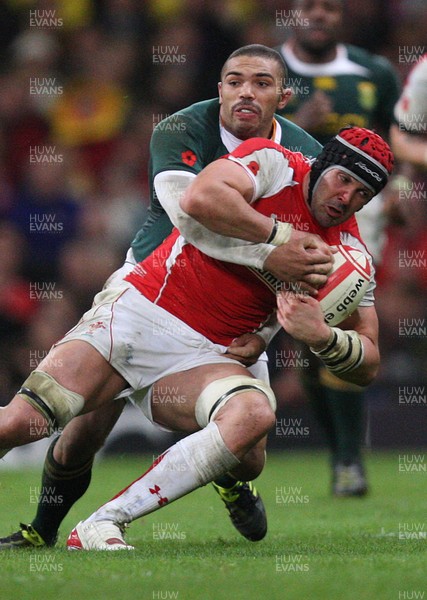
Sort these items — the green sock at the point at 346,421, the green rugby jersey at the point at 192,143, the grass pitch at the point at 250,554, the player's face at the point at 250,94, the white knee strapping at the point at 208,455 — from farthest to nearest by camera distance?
the green sock at the point at 346,421, the green rugby jersey at the point at 192,143, the player's face at the point at 250,94, the white knee strapping at the point at 208,455, the grass pitch at the point at 250,554

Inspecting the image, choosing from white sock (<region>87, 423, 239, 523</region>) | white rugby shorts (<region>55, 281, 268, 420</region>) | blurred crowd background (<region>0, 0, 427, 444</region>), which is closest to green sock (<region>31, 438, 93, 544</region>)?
white rugby shorts (<region>55, 281, 268, 420</region>)

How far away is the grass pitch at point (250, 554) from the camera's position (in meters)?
3.79

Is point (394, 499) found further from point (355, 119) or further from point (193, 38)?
point (193, 38)

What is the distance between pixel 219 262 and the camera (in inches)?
202

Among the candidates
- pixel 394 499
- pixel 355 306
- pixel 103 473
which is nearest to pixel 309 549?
pixel 355 306

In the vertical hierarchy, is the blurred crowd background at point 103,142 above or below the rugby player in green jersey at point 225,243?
below

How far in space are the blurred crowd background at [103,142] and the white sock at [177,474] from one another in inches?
200

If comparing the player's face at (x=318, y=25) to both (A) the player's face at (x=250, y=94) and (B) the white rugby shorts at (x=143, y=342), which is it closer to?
(A) the player's face at (x=250, y=94)

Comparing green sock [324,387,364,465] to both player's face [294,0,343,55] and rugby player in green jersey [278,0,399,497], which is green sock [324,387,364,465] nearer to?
rugby player in green jersey [278,0,399,497]

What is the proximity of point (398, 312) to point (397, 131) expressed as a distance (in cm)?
313

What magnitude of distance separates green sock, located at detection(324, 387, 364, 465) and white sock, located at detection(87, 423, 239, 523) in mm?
2849

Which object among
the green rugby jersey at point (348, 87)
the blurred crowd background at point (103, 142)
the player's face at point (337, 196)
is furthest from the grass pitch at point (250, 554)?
the green rugby jersey at point (348, 87)

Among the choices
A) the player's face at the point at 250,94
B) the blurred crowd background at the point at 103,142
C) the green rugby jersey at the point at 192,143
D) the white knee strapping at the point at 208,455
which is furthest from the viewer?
the blurred crowd background at the point at 103,142

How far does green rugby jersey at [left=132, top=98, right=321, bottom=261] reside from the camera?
572 cm
